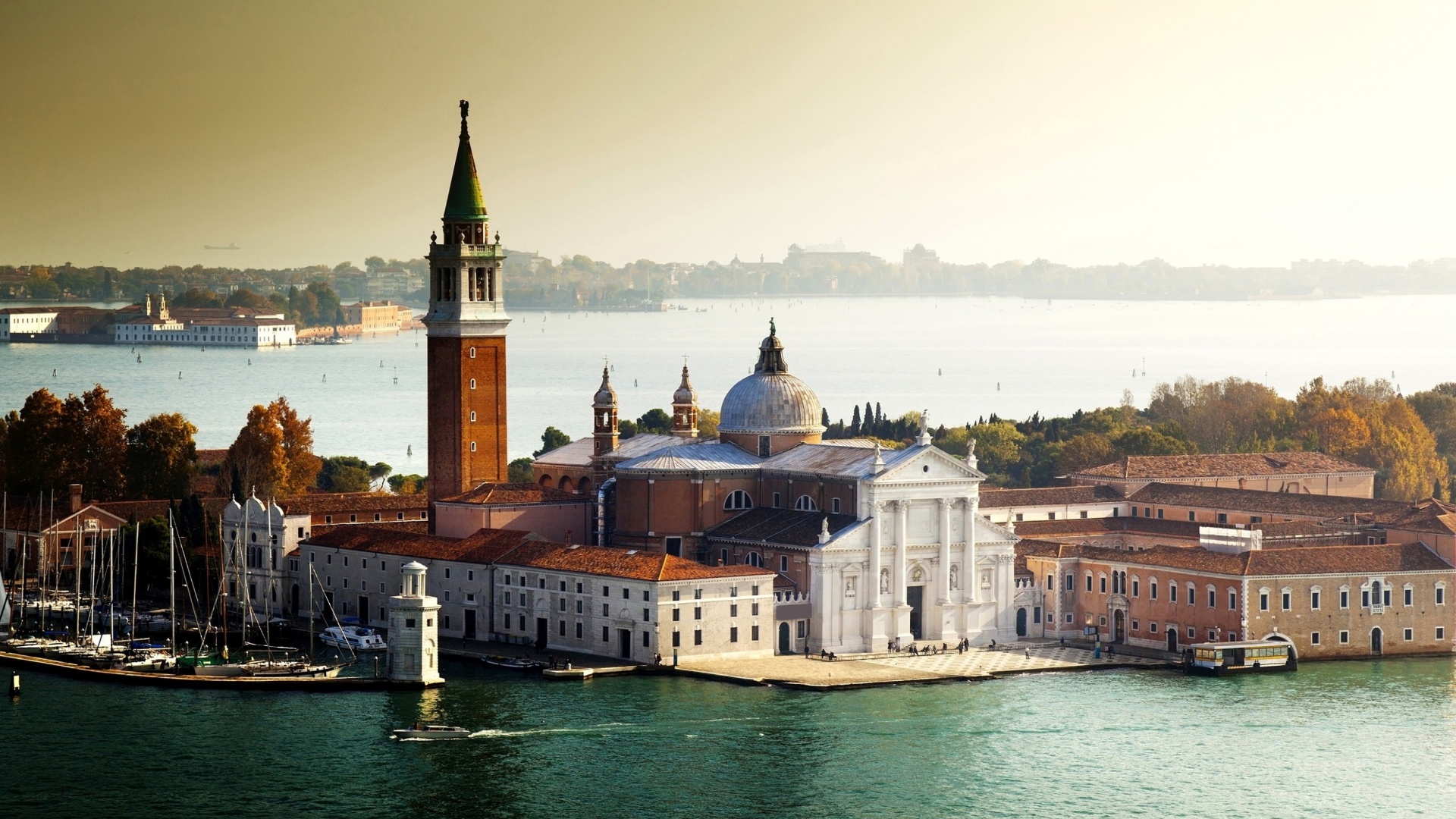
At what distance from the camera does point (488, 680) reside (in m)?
49.0

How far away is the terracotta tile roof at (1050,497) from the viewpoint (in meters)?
61.6

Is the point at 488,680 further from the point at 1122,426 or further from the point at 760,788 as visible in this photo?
the point at 1122,426

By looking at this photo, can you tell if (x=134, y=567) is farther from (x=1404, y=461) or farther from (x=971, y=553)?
(x=1404, y=461)

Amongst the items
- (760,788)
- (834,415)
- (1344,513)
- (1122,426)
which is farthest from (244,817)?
(834,415)

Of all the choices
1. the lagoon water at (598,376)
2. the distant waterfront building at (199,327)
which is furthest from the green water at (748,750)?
the distant waterfront building at (199,327)

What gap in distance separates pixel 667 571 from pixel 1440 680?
15.7m

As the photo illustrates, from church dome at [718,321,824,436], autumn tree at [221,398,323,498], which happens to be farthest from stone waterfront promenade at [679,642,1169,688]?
autumn tree at [221,398,323,498]

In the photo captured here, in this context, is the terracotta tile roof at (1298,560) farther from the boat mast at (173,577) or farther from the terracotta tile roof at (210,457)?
the terracotta tile roof at (210,457)

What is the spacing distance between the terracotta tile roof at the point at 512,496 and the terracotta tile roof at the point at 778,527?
4.90 m

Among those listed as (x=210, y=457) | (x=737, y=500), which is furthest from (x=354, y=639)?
(x=210, y=457)

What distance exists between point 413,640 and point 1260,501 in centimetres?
2285

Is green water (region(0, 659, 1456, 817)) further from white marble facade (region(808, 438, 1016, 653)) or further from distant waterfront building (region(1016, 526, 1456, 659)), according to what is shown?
white marble facade (region(808, 438, 1016, 653))

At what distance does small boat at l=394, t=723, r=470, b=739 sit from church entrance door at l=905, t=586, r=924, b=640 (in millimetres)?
13073

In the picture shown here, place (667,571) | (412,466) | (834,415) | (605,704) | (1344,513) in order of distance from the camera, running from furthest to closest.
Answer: (834,415) → (412,466) → (1344,513) → (667,571) → (605,704)
